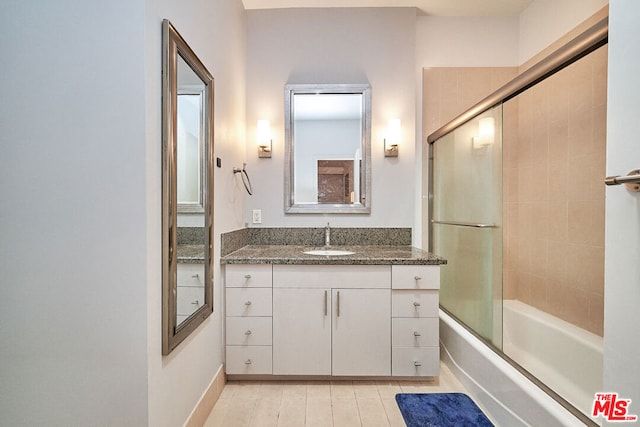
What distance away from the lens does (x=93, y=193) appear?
1.04 metres

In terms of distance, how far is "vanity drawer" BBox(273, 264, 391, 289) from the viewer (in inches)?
75.0

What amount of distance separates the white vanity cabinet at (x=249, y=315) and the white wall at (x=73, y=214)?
2.84 ft

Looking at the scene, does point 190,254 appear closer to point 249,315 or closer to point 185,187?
point 185,187

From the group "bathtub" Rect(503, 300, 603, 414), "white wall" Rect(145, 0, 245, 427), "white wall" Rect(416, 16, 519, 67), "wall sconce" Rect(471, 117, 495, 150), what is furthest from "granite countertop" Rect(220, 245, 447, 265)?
"white wall" Rect(416, 16, 519, 67)

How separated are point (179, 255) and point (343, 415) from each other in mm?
1208

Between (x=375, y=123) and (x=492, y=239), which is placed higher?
(x=375, y=123)

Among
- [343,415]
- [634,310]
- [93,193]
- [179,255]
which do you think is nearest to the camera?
[634,310]

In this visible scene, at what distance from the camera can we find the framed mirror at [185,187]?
115 cm

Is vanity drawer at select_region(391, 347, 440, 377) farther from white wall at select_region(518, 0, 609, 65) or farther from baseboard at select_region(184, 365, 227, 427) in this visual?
white wall at select_region(518, 0, 609, 65)

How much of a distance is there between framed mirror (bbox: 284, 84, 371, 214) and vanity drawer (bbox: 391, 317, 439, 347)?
2.90 ft

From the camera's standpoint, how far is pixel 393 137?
2352mm

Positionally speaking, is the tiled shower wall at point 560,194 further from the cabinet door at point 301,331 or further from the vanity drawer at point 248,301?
the vanity drawer at point 248,301

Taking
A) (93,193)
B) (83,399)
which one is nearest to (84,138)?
(93,193)

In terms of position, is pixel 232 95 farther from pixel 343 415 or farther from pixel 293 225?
pixel 343 415
